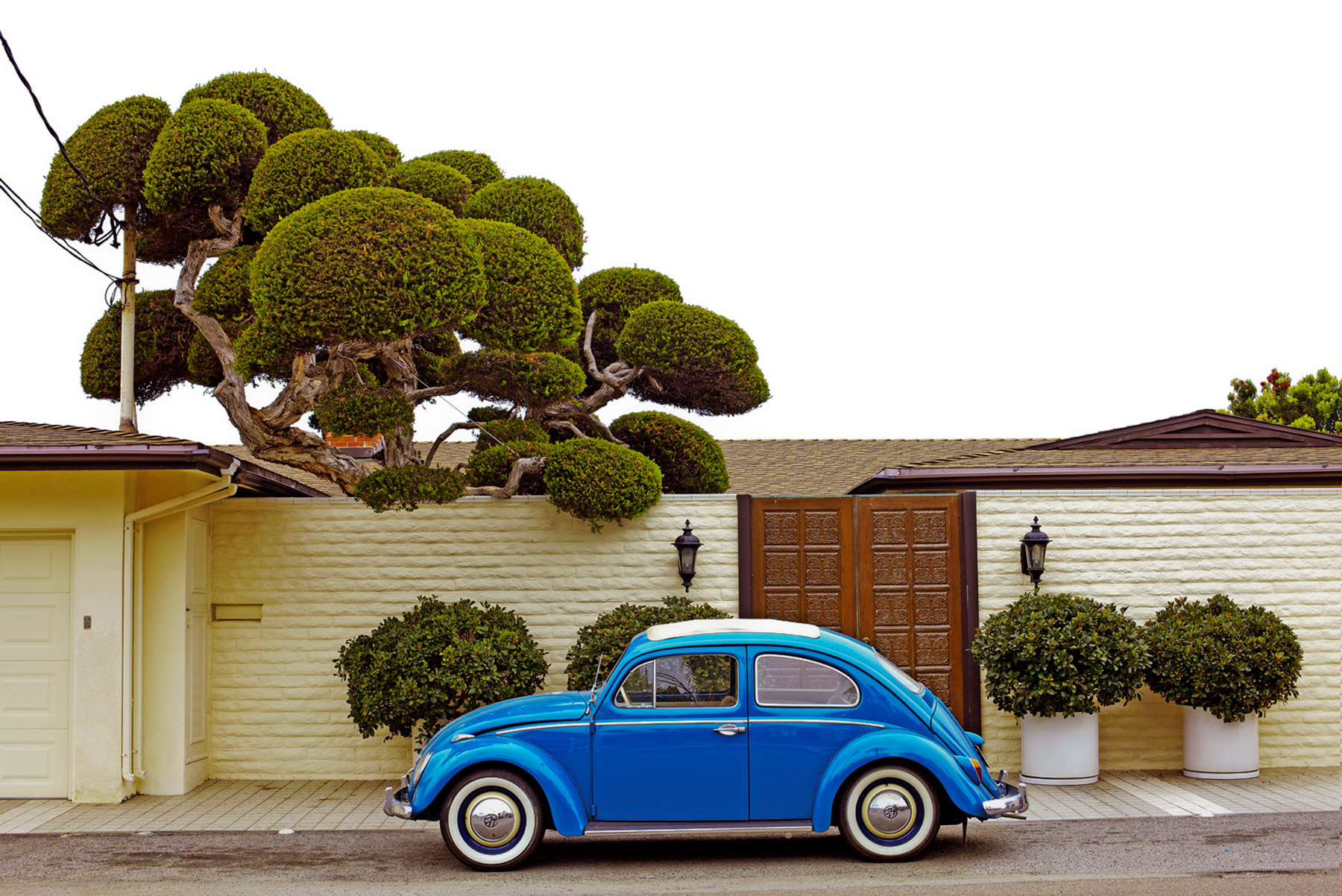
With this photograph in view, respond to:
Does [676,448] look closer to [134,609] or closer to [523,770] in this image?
[134,609]

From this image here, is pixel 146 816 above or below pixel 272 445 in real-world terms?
below

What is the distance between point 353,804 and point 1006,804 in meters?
5.16

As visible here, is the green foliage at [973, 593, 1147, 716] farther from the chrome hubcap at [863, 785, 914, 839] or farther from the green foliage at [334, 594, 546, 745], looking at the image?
the green foliage at [334, 594, 546, 745]

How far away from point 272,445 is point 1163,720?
351 inches

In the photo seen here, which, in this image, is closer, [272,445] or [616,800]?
[616,800]

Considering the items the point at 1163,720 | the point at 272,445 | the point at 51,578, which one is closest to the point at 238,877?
the point at 51,578

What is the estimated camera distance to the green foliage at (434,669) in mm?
8891

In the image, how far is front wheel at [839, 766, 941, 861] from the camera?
22.9 feet

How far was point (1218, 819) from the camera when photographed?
26.3 feet

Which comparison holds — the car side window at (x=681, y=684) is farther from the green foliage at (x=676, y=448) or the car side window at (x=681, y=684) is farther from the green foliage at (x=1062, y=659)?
the green foliage at (x=676, y=448)

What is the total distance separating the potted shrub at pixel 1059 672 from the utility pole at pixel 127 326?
8.89 metres

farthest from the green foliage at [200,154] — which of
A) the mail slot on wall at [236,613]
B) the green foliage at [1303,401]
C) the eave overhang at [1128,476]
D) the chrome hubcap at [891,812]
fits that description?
the green foliage at [1303,401]

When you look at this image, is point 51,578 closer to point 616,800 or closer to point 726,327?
point 616,800

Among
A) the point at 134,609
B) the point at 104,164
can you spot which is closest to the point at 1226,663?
the point at 134,609
